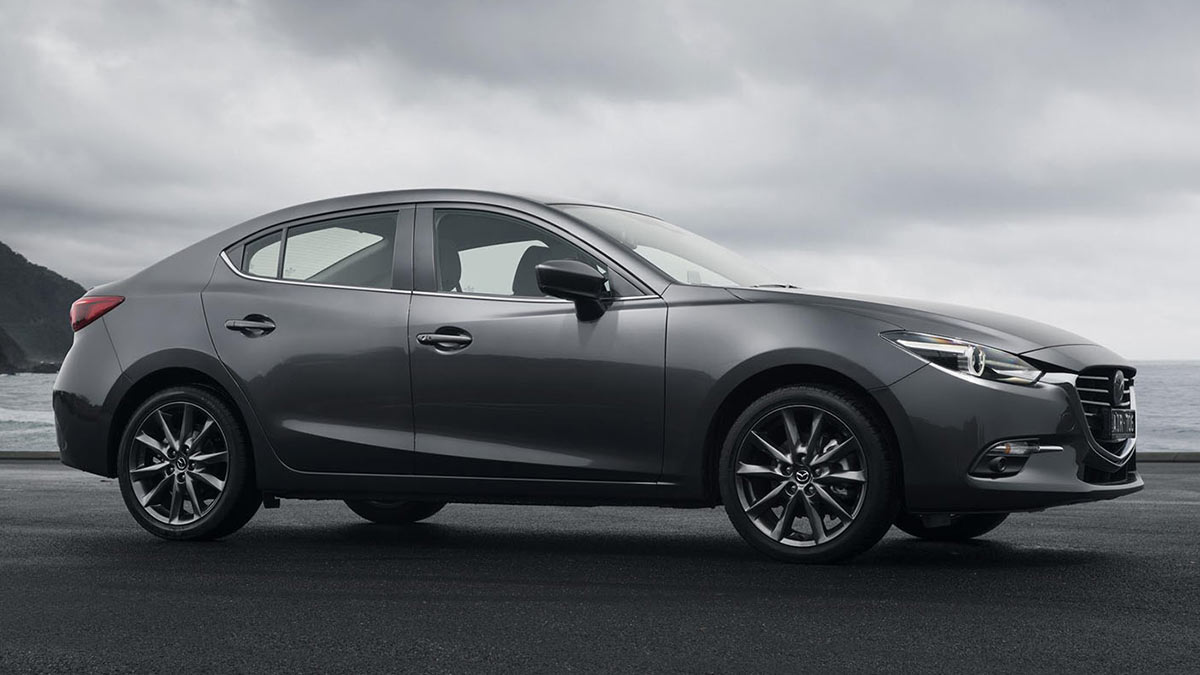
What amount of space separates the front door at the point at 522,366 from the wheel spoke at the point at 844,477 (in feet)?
2.42

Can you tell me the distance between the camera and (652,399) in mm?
5609

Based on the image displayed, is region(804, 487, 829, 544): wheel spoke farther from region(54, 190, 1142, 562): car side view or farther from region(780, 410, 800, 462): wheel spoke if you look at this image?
region(780, 410, 800, 462): wheel spoke

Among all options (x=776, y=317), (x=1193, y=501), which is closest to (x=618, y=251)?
(x=776, y=317)

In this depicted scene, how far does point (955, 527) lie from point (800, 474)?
5.03ft

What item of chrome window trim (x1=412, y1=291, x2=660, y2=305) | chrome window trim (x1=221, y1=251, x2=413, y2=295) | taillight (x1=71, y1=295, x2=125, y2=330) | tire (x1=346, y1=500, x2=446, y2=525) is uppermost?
chrome window trim (x1=221, y1=251, x2=413, y2=295)

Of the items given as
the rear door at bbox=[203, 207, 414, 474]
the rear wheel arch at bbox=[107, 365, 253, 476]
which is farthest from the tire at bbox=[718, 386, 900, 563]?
the rear wheel arch at bbox=[107, 365, 253, 476]

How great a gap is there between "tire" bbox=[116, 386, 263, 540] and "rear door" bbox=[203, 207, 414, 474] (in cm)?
23

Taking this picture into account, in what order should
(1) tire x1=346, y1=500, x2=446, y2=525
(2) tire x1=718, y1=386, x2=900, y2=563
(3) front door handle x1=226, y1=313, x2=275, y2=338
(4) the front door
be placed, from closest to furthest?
1. (2) tire x1=718, y1=386, x2=900, y2=563
2. (4) the front door
3. (3) front door handle x1=226, y1=313, x2=275, y2=338
4. (1) tire x1=346, y1=500, x2=446, y2=525

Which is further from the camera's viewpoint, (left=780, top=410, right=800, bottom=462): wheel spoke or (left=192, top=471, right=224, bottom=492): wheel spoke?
(left=192, top=471, right=224, bottom=492): wheel spoke

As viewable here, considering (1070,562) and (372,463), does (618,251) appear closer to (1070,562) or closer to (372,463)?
(372,463)

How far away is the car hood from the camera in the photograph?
5.28 meters

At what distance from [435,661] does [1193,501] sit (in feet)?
23.2

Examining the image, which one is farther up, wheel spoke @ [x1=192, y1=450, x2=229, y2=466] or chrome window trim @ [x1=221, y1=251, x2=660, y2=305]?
chrome window trim @ [x1=221, y1=251, x2=660, y2=305]

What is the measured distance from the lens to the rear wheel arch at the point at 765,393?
5.33 meters
